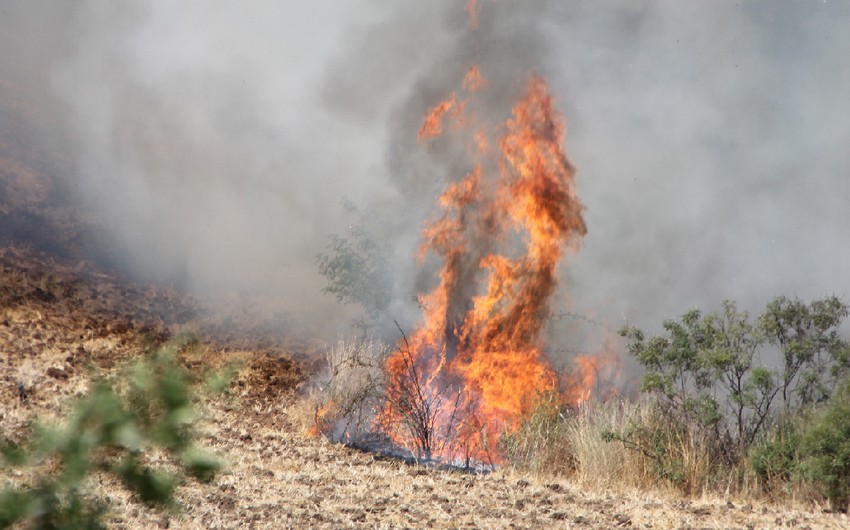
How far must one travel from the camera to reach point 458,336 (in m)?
11.7

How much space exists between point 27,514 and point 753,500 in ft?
24.5

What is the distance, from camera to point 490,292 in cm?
1127

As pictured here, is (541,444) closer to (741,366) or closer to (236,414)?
(741,366)

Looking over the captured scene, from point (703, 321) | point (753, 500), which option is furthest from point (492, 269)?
point (753, 500)

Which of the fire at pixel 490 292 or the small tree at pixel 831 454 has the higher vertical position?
the fire at pixel 490 292

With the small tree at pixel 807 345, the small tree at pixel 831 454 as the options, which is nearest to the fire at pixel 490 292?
the small tree at pixel 807 345

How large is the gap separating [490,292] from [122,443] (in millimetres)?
10031

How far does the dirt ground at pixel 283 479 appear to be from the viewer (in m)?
6.34

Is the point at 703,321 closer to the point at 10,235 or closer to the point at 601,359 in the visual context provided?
the point at 601,359

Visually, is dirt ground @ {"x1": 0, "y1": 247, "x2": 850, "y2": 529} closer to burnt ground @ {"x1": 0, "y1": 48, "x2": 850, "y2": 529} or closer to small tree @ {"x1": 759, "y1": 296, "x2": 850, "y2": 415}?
burnt ground @ {"x1": 0, "y1": 48, "x2": 850, "y2": 529}

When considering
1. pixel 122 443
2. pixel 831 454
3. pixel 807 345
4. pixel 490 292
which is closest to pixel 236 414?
pixel 490 292

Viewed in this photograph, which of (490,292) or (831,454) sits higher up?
(490,292)

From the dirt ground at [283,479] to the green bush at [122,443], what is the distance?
50mm

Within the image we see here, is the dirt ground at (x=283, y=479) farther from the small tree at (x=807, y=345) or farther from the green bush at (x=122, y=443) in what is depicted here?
the small tree at (x=807, y=345)
